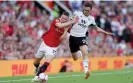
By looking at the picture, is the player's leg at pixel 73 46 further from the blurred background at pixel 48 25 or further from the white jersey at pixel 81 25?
the blurred background at pixel 48 25

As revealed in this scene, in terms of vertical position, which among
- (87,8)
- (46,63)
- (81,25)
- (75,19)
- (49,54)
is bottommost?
(46,63)

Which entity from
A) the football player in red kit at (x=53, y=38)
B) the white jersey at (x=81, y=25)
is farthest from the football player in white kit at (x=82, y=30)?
the football player in red kit at (x=53, y=38)

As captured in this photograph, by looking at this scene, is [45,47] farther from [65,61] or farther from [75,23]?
[65,61]

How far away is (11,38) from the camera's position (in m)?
24.3

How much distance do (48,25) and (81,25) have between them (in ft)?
33.5

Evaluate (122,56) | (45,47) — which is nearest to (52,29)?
(45,47)

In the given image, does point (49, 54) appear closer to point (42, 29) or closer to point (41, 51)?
point (41, 51)

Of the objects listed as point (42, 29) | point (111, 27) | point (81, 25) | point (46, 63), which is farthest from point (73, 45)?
point (111, 27)

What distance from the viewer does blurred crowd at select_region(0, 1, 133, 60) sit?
24.5m

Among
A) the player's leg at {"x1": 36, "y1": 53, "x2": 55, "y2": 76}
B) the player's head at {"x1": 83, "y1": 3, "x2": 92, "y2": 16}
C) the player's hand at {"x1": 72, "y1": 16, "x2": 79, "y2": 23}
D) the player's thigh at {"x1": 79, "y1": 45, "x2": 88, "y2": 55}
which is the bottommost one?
the player's leg at {"x1": 36, "y1": 53, "x2": 55, "y2": 76}

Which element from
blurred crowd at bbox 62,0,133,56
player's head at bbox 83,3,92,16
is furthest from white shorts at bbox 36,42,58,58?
blurred crowd at bbox 62,0,133,56

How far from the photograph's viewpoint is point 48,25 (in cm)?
2750

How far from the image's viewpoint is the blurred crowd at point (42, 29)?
24.5m

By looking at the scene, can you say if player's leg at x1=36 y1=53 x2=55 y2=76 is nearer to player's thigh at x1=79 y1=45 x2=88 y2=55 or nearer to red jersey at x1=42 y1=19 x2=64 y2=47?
red jersey at x1=42 y1=19 x2=64 y2=47
